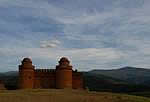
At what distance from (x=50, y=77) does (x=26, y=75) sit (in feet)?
16.1

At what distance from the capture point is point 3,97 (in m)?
30.4

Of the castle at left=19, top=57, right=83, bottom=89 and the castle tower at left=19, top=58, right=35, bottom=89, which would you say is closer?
the castle tower at left=19, top=58, right=35, bottom=89

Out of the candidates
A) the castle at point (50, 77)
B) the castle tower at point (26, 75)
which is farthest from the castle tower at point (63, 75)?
the castle tower at point (26, 75)

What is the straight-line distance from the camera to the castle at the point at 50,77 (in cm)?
4681

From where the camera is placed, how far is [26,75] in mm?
46938

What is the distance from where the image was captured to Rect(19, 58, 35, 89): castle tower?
46.6 metres

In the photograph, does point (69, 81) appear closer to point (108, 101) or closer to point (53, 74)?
point (53, 74)

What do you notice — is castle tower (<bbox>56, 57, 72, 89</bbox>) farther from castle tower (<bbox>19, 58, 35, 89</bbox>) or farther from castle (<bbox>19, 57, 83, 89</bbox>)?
castle tower (<bbox>19, 58, 35, 89</bbox>)

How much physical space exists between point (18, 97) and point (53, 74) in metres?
18.5

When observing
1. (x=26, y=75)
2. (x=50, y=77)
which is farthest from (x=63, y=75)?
(x=26, y=75)

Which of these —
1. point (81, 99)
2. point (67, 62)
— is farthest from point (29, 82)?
point (81, 99)

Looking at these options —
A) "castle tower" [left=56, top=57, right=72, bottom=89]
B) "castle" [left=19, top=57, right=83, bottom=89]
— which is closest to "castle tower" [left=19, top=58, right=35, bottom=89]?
"castle" [left=19, top=57, right=83, bottom=89]

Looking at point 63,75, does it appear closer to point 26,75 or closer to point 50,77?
point 50,77

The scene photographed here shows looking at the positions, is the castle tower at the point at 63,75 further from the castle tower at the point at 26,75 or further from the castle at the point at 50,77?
the castle tower at the point at 26,75
